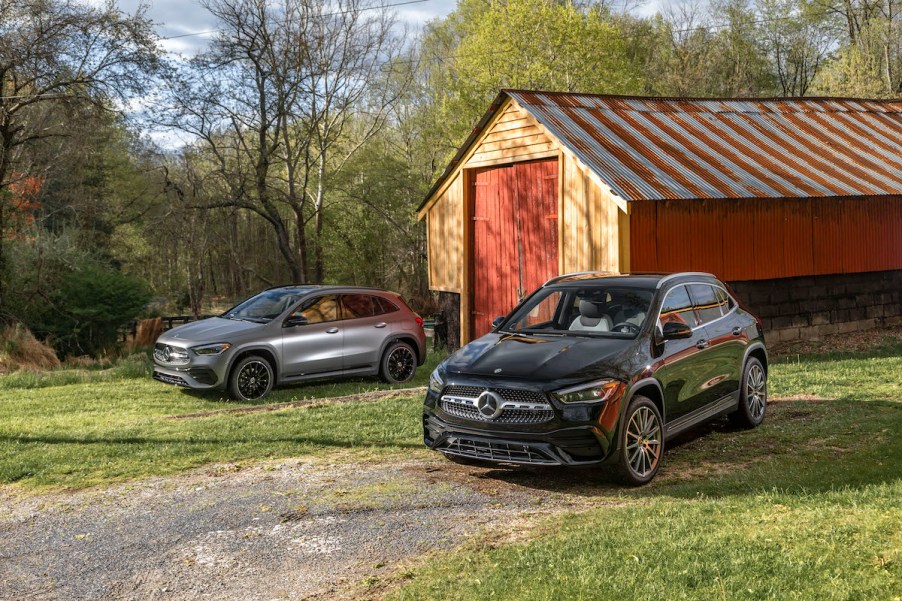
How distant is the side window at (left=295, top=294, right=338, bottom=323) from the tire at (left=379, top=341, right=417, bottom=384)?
1174mm

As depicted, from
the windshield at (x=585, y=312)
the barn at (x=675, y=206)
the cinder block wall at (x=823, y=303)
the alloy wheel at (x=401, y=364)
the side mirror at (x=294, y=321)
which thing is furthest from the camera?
the cinder block wall at (x=823, y=303)

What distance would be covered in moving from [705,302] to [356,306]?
22.7 ft

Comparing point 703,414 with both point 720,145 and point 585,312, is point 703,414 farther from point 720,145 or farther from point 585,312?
point 720,145

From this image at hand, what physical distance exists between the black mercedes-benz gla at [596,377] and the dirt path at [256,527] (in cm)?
48

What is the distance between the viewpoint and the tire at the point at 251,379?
13.1 meters

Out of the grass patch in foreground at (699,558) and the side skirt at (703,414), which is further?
the side skirt at (703,414)

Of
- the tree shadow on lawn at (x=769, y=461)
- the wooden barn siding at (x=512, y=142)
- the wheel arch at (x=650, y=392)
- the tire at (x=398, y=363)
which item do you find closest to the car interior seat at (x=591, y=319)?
the wheel arch at (x=650, y=392)

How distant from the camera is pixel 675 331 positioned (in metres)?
7.94

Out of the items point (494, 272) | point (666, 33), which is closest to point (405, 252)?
point (666, 33)

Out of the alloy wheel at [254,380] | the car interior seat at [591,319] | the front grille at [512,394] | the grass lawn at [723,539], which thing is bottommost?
the grass lawn at [723,539]

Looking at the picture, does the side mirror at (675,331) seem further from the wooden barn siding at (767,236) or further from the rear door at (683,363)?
the wooden barn siding at (767,236)

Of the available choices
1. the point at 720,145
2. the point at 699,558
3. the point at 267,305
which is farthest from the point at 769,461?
the point at 720,145

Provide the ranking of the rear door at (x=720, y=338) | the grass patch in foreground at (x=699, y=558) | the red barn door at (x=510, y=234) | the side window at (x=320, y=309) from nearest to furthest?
the grass patch in foreground at (x=699, y=558)
the rear door at (x=720, y=338)
the side window at (x=320, y=309)
the red barn door at (x=510, y=234)

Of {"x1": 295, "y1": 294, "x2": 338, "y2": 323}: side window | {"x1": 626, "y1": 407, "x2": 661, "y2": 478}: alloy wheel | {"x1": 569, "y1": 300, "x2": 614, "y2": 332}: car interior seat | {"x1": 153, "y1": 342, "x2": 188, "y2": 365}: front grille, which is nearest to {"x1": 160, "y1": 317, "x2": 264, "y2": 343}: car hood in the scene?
{"x1": 153, "y1": 342, "x2": 188, "y2": 365}: front grille
